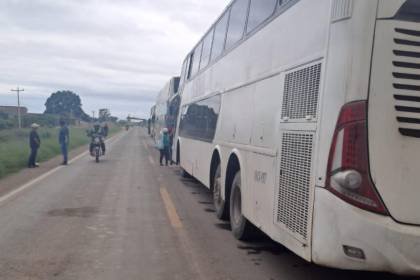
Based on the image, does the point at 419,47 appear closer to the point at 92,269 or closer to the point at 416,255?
the point at 416,255

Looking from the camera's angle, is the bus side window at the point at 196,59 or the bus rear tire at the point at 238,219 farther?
the bus side window at the point at 196,59

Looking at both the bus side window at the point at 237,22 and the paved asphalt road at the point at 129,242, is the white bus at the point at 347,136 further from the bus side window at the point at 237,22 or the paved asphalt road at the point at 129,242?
the bus side window at the point at 237,22

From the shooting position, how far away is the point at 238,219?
25.2 feet

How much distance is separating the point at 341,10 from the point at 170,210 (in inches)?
261

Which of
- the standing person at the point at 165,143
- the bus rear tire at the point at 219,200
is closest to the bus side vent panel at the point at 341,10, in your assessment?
the bus rear tire at the point at 219,200

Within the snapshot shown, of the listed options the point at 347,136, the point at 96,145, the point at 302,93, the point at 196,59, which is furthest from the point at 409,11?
the point at 96,145

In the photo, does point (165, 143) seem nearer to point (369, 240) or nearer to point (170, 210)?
point (170, 210)

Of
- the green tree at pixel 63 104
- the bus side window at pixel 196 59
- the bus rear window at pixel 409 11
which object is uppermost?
the bus side window at pixel 196 59

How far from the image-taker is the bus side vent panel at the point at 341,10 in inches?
164

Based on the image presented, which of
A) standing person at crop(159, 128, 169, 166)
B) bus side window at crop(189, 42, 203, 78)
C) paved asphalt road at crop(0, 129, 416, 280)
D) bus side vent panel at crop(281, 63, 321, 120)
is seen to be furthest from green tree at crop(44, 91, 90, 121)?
bus side vent panel at crop(281, 63, 321, 120)

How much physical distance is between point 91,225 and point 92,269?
8.29ft

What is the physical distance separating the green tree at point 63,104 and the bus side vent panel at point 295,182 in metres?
139

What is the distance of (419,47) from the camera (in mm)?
4094

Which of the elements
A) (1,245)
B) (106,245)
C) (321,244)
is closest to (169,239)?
(106,245)
